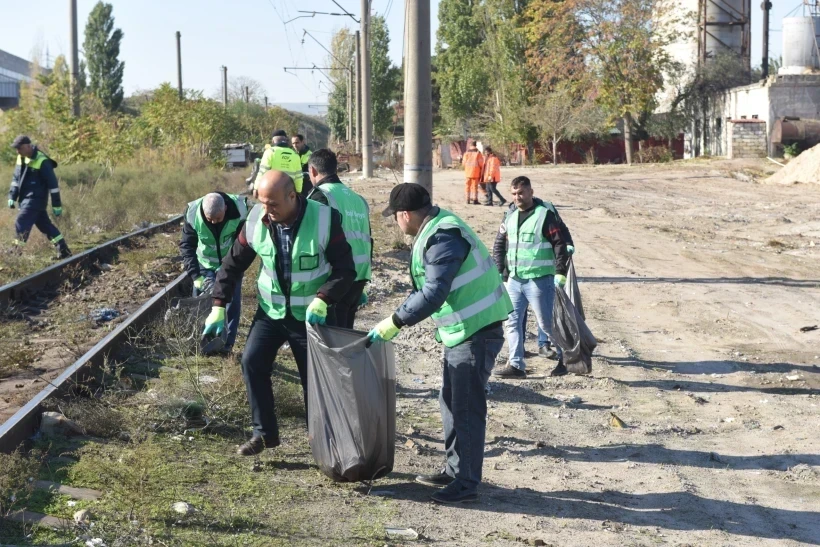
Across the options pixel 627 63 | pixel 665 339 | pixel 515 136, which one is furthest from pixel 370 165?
pixel 665 339

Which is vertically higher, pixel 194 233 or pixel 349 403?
pixel 194 233

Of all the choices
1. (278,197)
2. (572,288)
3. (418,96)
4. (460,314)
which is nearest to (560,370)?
(572,288)

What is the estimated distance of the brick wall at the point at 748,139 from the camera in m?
41.5

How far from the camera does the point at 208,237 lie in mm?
8344

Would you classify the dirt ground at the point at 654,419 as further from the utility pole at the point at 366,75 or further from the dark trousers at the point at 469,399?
the utility pole at the point at 366,75

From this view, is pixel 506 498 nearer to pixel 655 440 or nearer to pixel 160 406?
pixel 655 440

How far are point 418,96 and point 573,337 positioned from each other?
5.30 meters

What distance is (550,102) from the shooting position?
52.6 meters

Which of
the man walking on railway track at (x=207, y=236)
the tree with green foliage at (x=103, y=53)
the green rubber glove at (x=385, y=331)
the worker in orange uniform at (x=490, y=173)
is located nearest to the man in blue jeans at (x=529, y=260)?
the man walking on railway track at (x=207, y=236)

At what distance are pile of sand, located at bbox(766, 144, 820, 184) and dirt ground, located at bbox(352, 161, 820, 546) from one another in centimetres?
1514

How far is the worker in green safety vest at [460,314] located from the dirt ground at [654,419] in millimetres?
316

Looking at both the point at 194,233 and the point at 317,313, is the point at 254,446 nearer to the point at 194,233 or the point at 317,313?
the point at 317,313

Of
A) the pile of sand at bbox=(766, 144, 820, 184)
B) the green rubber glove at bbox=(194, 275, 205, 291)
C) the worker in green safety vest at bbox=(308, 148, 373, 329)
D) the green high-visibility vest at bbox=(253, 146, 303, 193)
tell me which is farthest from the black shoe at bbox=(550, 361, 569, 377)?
the pile of sand at bbox=(766, 144, 820, 184)

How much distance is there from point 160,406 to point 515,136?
5193cm
